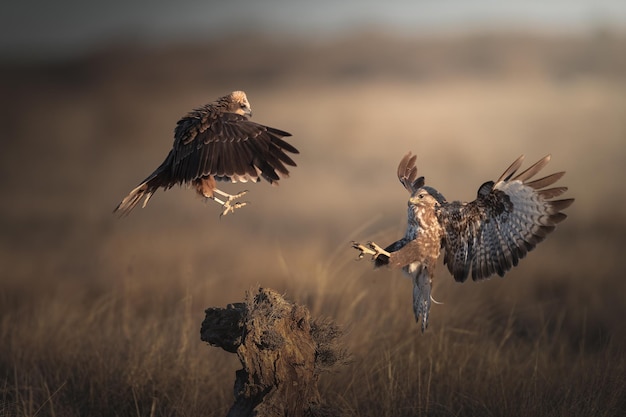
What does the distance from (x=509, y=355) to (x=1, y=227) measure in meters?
12.5

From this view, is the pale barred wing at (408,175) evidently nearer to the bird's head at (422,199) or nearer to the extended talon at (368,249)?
the bird's head at (422,199)

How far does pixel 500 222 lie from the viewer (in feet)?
17.9

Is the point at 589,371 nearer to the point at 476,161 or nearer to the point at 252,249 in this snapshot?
the point at 252,249

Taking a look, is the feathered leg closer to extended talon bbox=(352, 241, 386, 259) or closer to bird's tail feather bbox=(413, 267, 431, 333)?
bird's tail feather bbox=(413, 267, 431, 333)

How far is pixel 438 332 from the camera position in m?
6.97

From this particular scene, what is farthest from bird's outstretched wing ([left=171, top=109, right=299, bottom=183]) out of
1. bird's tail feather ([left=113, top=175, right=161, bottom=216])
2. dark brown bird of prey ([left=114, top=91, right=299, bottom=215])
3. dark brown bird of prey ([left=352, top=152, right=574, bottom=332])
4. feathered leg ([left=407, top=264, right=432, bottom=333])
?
feathered leg ([left=407, top=264, right=432, bottom=333])

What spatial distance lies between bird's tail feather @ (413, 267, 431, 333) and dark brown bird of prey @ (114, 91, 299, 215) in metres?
0.92

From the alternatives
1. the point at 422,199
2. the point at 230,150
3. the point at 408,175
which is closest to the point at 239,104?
the point at 230,150

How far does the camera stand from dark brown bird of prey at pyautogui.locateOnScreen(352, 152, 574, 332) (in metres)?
Result: 5.34

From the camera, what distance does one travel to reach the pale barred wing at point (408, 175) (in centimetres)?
577

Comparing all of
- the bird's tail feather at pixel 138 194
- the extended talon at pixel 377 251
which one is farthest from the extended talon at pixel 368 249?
the bird's tail feather at pixel 138 194

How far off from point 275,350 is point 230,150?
1217 millimetres

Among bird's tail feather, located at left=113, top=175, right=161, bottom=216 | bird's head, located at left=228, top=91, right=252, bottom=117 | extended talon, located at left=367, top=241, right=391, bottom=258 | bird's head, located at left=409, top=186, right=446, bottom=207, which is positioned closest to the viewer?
extended talon, located at left=367, top=241, right=391, bottom=258

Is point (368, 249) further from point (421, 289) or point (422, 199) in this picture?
point (421, 289)
